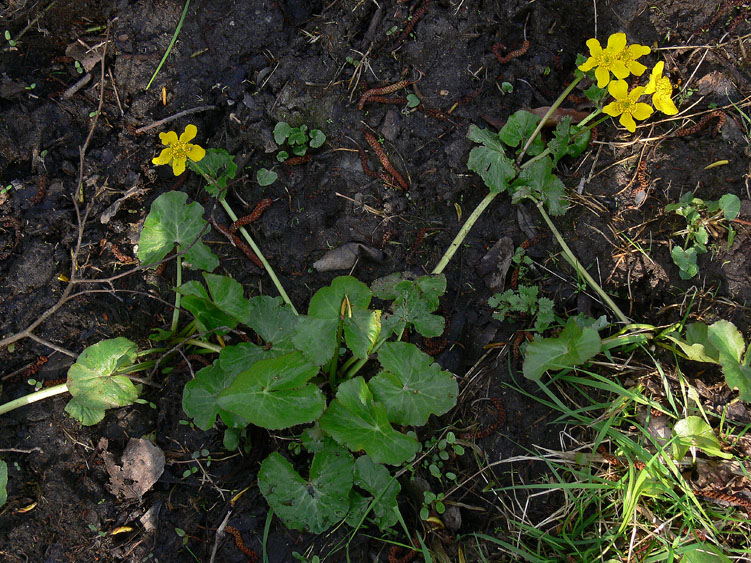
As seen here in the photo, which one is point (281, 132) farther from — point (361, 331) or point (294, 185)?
point (361, 331)

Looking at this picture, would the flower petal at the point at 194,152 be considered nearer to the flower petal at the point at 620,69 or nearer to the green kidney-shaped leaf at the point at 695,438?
the flower petal at the point at 620,69

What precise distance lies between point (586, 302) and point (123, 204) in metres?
2.26

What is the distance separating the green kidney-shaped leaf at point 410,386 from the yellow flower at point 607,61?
140cm

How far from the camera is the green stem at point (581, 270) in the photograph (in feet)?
7.74

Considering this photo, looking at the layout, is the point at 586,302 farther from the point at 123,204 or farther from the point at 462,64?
the point at 123,204

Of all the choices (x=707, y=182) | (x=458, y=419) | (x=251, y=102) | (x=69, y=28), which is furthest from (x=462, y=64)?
(x=69, y=28)

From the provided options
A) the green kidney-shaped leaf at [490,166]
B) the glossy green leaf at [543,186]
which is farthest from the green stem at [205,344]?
the glossy green leaf at [543,186]

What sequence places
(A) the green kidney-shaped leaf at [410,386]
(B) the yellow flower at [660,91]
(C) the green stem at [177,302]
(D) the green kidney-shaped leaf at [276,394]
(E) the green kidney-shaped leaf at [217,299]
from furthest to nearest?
(C) the green stem at [177,302] → (B) the yellow flower at [660,91] → (E) the green kidney-shaped leaf at [217,299] → (A) the green kidney-shaped leaf at [410,386] → (D) the green kidney-shaped leaf at [276,394]

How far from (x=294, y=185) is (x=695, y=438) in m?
2.08

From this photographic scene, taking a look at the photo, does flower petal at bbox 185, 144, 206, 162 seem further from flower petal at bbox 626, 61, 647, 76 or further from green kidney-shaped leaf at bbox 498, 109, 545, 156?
flower petal at bbox 626, 61, 647, 76

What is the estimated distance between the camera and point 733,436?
2.19 meters

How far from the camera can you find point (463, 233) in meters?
2.41

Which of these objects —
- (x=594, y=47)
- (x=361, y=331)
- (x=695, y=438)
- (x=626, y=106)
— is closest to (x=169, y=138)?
(x=361, y=331)

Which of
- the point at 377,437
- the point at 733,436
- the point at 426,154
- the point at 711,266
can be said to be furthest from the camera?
the point at 426,154
